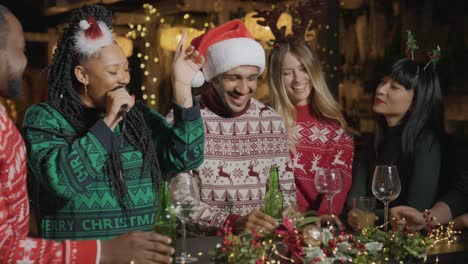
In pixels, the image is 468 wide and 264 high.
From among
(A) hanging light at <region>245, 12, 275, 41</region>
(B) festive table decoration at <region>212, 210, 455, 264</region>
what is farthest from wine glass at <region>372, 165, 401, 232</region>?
(A) hanging light at <region>245, 12, 275, 41</region>

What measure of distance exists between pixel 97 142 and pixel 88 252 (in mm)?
595

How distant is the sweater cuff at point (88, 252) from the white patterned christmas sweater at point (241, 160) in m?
1.24

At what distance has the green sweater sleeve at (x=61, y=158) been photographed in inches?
94.7

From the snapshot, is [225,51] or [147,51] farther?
[147,51]

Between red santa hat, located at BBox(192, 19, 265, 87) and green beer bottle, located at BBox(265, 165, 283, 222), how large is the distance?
1.00 meters

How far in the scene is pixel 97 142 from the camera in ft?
8.07

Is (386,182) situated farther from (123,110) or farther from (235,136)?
(123,110)

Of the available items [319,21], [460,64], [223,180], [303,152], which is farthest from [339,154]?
[319,21]

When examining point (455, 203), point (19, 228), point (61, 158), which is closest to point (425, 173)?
point (455, 203)

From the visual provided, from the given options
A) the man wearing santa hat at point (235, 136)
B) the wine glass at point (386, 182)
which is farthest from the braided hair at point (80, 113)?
the wine glass at point (386, 182)

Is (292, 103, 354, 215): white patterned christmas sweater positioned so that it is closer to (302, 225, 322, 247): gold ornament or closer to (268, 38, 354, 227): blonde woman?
(268, 38, 354, 227): blonde woman

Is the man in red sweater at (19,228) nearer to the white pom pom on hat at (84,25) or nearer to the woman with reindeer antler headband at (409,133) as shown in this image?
the white pom pom on hat at (84,25)

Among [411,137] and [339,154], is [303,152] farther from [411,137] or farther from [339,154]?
[411,137]

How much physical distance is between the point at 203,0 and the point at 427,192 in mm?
3293
